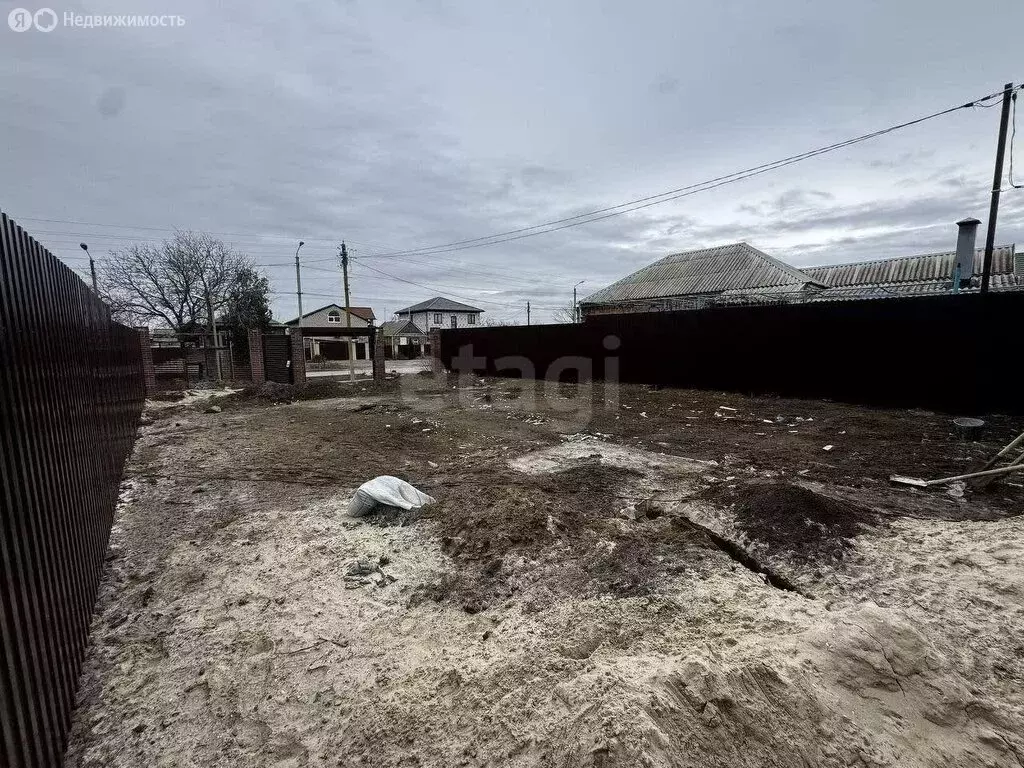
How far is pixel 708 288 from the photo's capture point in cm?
2147

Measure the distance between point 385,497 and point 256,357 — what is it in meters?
13.3

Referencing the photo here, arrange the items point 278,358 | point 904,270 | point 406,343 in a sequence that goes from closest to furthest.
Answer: point 278,358
point 904,270
point 406,343

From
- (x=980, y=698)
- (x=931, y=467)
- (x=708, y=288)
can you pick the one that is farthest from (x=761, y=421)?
(x=708, y=288)

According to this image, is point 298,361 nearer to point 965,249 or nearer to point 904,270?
point 965,249

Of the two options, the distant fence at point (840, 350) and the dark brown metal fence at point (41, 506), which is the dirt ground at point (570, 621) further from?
the distant fence at point (840, 350)

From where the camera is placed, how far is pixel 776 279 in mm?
20094

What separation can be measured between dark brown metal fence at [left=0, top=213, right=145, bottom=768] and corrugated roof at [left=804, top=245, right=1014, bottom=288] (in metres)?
23.3

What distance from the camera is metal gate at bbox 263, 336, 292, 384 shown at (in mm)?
14320

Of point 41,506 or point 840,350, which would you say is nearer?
point 41,506

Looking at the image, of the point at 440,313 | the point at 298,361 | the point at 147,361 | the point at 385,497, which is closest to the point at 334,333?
the point at 298,361

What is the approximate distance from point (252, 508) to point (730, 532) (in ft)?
13.7

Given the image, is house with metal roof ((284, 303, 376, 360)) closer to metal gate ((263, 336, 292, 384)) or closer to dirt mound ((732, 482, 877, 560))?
metal gate ((263, 336, 292, 384))

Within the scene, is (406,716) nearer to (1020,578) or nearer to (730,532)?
(730,532)

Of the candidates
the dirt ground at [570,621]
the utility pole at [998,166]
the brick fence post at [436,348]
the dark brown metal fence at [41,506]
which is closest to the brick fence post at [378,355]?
the brick fence post at [436,348]
